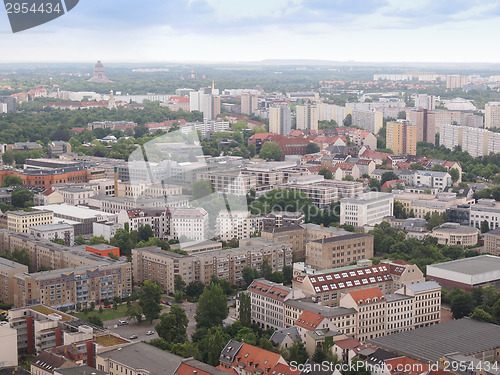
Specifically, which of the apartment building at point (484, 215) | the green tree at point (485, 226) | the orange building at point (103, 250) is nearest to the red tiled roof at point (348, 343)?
the orange building at point (103, 250)

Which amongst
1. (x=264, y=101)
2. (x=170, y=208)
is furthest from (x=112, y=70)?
(x=170, y=208)

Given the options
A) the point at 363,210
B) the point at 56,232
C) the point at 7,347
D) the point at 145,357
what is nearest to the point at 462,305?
the point at 145,357

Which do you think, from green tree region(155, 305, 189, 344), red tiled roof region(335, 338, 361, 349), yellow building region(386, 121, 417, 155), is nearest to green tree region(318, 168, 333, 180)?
yellow building region(386, 121, 417, 155)

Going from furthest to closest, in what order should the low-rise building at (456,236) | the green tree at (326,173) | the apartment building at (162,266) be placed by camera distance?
the green tree at (326,173) → the low-rise building at (456,236) → the apartment building at (162,266)

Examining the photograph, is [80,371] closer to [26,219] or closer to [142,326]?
[142,326]

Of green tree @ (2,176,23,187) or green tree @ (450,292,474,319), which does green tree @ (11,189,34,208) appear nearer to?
green tree @ (2,176,23,187)

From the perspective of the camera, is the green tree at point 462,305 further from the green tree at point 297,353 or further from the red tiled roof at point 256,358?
the red tiled roof at point 256,358
